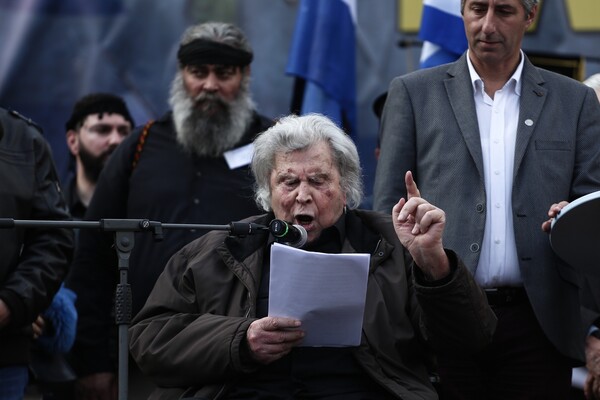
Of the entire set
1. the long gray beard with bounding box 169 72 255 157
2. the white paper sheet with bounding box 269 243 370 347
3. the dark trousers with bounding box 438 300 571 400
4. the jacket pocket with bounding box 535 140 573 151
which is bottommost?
the dark trousers with bounding box 438 300 571 400

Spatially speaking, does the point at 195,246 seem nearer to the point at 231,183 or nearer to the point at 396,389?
the point at 396,389

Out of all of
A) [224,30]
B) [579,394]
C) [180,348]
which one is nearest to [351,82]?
[224,30]

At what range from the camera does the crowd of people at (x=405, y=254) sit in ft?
14.9

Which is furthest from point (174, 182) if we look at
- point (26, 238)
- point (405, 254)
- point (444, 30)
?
point (405, 254)

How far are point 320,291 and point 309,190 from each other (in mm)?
582

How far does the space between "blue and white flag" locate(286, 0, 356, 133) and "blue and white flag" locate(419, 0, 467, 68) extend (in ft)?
3.60

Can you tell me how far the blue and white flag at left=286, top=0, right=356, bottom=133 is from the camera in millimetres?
7891

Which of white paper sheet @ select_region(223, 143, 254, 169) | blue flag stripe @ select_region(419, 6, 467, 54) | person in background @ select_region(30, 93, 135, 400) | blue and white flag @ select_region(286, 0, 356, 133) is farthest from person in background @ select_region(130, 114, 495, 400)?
blue and white flag @ select_region(286, 0, 356, 133)

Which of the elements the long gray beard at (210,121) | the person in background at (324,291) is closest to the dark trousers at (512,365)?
the person in background at (324,291)

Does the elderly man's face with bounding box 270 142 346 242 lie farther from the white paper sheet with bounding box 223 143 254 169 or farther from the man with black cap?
the man with black cap

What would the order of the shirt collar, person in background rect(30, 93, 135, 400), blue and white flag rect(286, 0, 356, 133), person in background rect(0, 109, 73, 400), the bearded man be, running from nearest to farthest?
the shirt collar → person in background rect(0, 109, 73, 400) → the bearded man → person in background rect(30, 93, 135, 400) → blue and white flag rect(286, 0, 356, 133)

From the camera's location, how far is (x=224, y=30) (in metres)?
6.73

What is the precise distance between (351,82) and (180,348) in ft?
12.2

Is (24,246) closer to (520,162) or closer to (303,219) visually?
(303,219)
